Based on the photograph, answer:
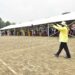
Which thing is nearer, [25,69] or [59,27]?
[25,69]

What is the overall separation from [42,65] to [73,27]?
18.9 metres

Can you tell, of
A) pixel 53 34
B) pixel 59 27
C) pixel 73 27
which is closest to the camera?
pixel 59 27

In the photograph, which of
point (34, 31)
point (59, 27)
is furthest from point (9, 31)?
point (59, 27)

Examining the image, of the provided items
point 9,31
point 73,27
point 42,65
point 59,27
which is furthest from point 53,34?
point 9,31

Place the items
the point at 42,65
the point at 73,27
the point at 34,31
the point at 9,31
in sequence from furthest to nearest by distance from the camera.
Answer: the point at 9,31 → the point at 34,31 → the point at 73,27 → the point at 42,65

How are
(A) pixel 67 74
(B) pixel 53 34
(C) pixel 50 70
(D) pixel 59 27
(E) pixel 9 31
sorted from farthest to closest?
(E) pixel 9 31 → (B) pixel 53 34 → (D) pixel 59 27 → (C) pixel 50 70 → (A) pixel 67 74

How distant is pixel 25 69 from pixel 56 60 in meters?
2.20

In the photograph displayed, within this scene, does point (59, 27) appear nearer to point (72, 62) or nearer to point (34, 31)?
point (72, 62)

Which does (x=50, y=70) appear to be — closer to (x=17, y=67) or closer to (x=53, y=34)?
(x=17, y=67)

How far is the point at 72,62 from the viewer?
33.9 feet

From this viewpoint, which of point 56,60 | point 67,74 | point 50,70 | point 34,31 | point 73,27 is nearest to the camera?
point 67,74

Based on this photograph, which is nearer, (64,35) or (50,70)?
(50,70)

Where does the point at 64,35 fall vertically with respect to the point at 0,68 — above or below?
above

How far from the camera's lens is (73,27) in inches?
1112
